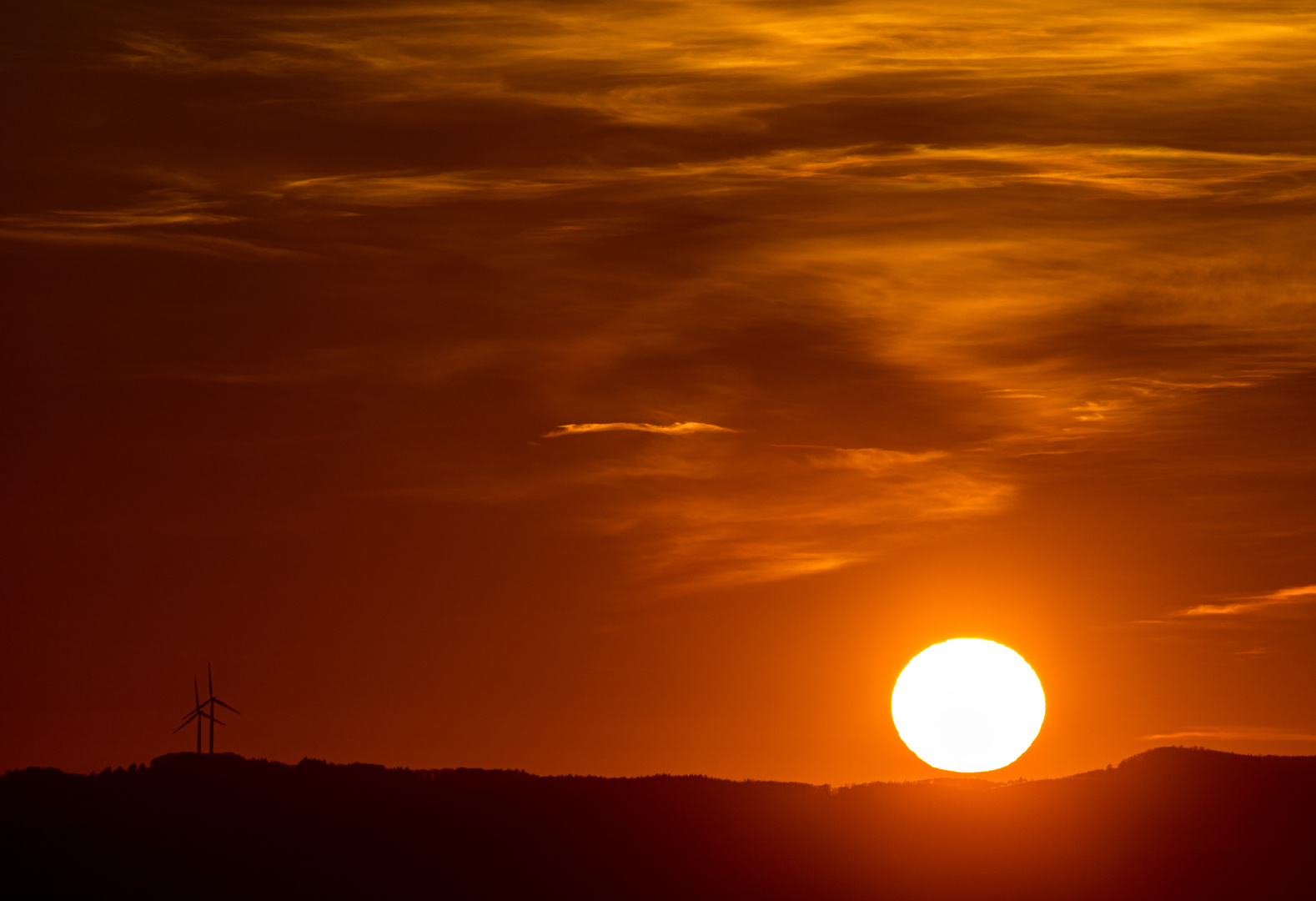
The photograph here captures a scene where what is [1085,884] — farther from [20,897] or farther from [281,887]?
[20,897]

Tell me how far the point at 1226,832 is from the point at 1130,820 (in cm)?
1085

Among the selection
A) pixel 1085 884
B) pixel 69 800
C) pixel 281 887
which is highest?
pixel 69 800

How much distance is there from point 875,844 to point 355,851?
62.1 meters

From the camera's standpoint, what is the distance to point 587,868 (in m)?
198

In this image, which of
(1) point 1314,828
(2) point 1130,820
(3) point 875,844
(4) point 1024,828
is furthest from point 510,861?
(1) point 1314,828

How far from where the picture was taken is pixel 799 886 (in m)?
196

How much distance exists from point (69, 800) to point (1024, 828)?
112462 millimetres

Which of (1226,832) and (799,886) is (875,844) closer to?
(799,886)

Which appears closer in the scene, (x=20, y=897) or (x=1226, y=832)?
(x=20, y=897)

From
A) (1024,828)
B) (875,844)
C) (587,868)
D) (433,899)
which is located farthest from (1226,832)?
(433,899)

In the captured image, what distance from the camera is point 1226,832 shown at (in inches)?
7677

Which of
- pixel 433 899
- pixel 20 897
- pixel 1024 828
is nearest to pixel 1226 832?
pixel 1024 828

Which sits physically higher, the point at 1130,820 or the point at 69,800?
the point at 69,800

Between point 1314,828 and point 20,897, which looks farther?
point 1314,828
